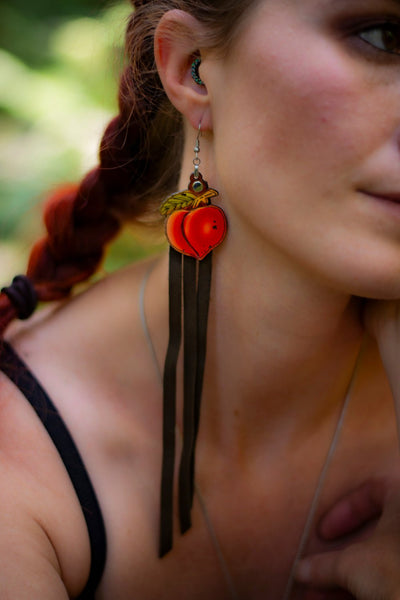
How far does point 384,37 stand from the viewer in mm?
924

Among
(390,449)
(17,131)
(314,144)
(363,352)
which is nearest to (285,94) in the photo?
(314,144)

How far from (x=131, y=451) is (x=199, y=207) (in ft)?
1.60

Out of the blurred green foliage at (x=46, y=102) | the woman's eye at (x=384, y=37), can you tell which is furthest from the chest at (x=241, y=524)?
the blurred green foliage at (x=46, y=102)

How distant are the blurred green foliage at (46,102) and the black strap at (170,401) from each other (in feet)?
3.19

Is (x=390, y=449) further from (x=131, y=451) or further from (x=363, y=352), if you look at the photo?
(x=131, y=451)

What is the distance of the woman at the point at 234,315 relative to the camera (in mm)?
941

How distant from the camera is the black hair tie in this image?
1.31 metres

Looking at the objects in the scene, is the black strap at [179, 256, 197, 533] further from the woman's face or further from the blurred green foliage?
the blurred green foliage

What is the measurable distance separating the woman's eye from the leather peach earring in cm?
35

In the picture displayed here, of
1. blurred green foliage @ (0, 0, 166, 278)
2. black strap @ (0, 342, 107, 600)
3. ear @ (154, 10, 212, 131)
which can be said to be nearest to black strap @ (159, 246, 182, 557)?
black strap @ (0, 342, 107, 600)

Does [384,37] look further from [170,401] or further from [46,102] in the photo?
[46,102]

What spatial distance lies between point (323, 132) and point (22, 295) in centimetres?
69

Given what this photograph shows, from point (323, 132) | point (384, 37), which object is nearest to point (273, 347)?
point (323, 132)

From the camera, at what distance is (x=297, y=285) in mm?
1148
